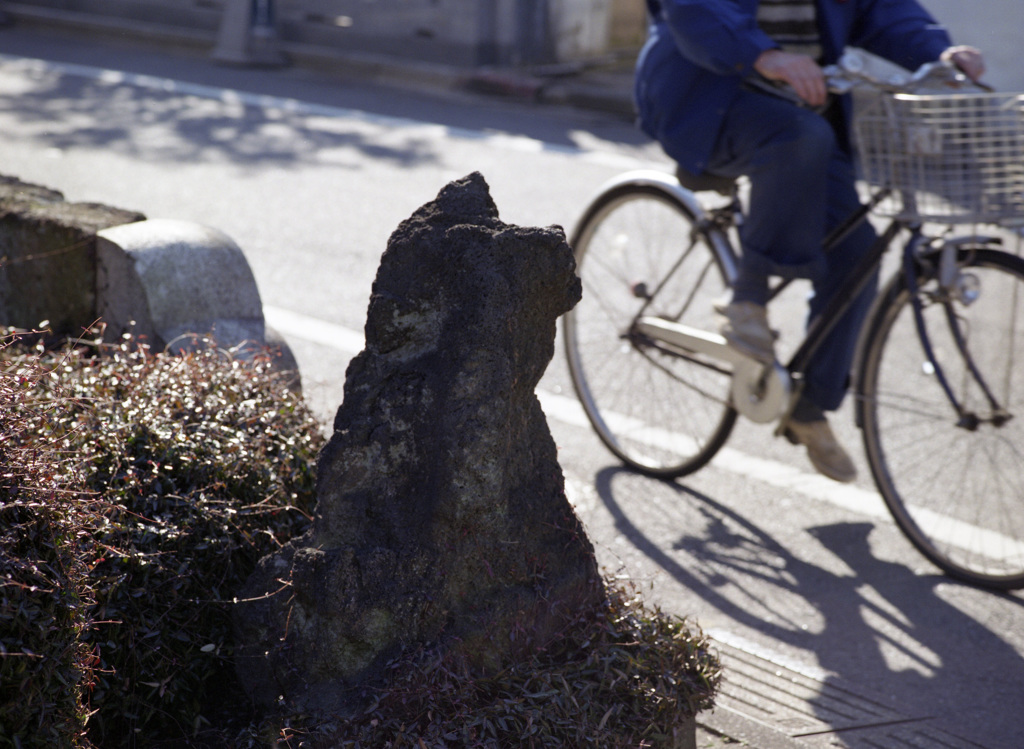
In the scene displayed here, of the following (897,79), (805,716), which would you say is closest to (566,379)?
(897,79)

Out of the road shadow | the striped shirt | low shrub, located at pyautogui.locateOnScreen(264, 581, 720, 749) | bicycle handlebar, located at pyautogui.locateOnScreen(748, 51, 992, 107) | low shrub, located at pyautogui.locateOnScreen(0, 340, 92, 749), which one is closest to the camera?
low shrub, located at pyautogui.locateOnScreen(0, 340, 92, 749)

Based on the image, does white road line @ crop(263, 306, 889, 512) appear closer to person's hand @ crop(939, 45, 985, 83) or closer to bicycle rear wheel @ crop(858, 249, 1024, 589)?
bicycle rear wheel @ crop(858, 249, 1024, 589)

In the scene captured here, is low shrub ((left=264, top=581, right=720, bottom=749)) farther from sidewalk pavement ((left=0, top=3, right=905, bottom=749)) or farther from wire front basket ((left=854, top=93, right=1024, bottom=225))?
sidewalk pavement ((left=0, top=3, right=905, bottom=749))

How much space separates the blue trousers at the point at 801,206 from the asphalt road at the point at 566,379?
570mm

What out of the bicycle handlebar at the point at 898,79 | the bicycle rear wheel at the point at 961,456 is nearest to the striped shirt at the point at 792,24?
the bicycle handlebar at the point at 898,79

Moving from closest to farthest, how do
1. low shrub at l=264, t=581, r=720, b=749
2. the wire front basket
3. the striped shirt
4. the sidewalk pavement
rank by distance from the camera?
low shrub at l=264, t=581, r=720, b=749 < the wire front basket < the striped shirt < the sidewalk pavement

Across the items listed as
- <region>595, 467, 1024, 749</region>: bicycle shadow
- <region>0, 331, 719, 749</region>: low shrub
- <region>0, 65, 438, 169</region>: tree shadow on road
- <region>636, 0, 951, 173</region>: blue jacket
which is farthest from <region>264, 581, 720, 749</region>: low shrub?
<region>0, 65, 438, 169</region>: tree shadow on road

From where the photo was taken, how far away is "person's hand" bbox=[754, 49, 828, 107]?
303cm

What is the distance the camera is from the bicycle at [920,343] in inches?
117

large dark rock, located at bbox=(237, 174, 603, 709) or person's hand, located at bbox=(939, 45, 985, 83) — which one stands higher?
person's hand, located at bbox=(939, 45, 985, 83)

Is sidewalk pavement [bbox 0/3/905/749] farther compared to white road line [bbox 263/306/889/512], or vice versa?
sidewalk pavement [bbox 0/3/905/749]

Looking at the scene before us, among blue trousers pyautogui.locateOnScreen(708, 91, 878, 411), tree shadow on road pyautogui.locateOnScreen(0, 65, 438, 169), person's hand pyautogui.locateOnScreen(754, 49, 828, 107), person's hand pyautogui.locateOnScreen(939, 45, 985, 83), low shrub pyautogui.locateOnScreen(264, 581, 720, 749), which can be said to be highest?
person's hand pyautogui.locateOnScreen(939, 45, 985, 83)

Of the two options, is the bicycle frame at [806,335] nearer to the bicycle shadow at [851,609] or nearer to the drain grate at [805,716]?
the bicycle shadow at [851,609]

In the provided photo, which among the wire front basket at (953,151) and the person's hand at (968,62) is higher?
the person's hand at (968,62)
